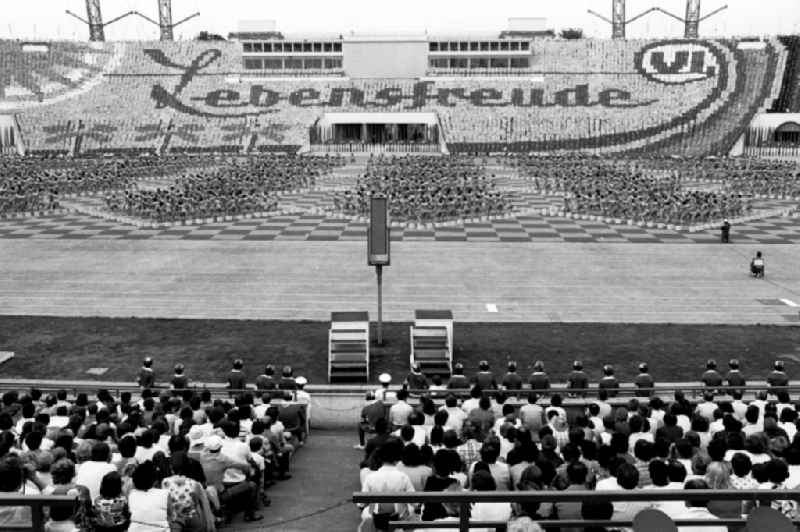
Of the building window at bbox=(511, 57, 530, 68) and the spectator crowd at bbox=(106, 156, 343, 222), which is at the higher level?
the building window at bbox=(511, 57, 530, 68)

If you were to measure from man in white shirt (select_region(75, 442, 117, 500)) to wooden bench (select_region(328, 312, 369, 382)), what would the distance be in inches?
345

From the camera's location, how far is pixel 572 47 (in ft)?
363

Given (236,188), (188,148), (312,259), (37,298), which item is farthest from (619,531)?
(188,148)

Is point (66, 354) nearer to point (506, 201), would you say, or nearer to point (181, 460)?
point (181, 460)

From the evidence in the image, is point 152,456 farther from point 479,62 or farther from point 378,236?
point 479,62

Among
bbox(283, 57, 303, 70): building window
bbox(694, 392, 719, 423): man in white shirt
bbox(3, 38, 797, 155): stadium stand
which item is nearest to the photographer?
bbox(694, 392, 719, 423): man in white shirt

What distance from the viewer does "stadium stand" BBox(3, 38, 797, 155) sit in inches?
3418

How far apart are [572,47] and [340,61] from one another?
104ft

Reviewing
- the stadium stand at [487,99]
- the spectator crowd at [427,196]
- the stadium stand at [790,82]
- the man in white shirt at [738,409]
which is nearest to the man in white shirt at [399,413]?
the man in white shirt at [738,409]

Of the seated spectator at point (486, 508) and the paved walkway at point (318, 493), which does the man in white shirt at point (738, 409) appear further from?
the seated spectator at point (486, 508)

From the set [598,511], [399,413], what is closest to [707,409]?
[399,413]

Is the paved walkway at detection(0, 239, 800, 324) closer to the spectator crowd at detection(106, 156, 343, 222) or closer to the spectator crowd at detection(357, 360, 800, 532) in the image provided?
the spectator crowd at detection(106, 156, 343, 222)

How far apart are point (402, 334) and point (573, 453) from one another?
40.3 ft

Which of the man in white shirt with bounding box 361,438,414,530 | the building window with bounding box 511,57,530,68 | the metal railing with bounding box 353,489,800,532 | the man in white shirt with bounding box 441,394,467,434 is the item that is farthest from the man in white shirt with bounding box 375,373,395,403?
the building window with bounding box 511,57,530,68
